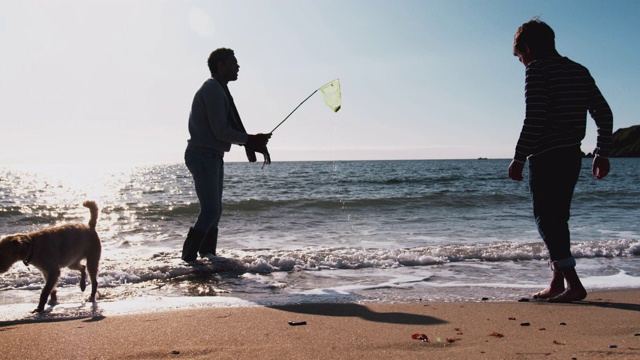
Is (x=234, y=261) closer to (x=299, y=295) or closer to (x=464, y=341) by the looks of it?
(x=299, y=295)

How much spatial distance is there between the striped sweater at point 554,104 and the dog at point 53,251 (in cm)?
333

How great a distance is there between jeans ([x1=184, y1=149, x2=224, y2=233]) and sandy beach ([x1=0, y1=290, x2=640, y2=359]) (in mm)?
1891

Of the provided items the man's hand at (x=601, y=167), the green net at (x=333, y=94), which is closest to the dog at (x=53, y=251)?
the green net at (x=333, y=94)

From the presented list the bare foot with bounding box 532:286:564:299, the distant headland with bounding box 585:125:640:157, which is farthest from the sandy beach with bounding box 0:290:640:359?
the distant headland with bounding box 585:125:640:157

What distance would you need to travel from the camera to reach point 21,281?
14.5 ft

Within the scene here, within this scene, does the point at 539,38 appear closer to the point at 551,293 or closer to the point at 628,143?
the point at 551,293

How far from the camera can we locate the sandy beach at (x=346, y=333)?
2289 millimetres

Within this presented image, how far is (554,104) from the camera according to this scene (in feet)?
11.2

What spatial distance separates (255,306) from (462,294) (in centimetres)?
167

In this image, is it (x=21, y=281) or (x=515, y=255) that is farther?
(x=515, y=255)

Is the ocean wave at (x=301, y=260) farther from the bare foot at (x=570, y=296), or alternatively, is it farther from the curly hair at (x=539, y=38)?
the curly hair at (x=539, y=38)

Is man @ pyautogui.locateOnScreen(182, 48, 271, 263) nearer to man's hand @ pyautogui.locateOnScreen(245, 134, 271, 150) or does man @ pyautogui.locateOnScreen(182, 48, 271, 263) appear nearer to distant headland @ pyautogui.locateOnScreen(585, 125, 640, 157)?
man's hand @ pyautogui.locateOnScreen(245, 134, 271, 150)

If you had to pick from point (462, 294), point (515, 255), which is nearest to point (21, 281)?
point (462, 294)

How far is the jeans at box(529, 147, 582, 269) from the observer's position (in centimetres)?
343
